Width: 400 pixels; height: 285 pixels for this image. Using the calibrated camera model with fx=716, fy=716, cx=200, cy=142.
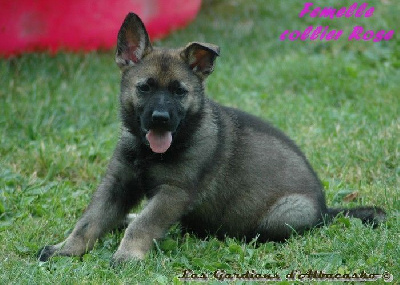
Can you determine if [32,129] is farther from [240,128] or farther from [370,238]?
[370,238]

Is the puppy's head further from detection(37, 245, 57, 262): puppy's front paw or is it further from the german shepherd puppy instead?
detection(37, 245, 57, 262): puppy's front paw

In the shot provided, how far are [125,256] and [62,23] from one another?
5411mm

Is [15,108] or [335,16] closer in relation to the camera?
[15,108]

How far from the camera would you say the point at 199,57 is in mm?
4934

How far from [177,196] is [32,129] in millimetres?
2730

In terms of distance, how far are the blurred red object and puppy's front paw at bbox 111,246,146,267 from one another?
16.6 ft

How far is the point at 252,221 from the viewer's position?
5.02 meters

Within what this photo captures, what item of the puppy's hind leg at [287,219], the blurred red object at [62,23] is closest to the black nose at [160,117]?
the puppy's hind leg at [287,219]

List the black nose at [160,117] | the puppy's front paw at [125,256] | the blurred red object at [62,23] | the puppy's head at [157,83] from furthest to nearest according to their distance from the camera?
the blurred red object at [62,23]
the puppy's head at [157,83]
the black nose at [160,117]
the puppy's front paw at [125,256]

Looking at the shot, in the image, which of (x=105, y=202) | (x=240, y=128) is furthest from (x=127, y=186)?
(x=240, y=128)

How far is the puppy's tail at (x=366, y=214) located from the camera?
495 centimetres

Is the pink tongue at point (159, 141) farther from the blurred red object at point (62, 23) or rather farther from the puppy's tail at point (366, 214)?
the blurred red object at point (62, 23)

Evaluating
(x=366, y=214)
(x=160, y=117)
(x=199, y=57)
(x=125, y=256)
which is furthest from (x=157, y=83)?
(x=366, y=214)

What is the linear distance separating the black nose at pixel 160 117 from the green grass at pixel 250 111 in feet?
2.72
